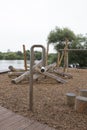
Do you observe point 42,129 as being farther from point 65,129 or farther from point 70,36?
point 70,36

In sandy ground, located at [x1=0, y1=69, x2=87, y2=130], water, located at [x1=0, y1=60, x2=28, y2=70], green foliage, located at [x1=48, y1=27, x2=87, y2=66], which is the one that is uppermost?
green foliage, located at [x1=48, y1=27, x2=87, y2=66]

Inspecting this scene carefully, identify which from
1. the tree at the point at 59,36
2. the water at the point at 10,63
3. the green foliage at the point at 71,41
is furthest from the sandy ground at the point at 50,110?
the tree at the point at 59,36

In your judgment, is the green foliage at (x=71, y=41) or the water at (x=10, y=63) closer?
the water at (x=10, y=63)

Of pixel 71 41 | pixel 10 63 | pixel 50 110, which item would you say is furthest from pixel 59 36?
pixel 50 110

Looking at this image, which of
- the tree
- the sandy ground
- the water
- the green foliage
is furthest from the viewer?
the tree

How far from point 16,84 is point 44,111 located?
2.00 meters

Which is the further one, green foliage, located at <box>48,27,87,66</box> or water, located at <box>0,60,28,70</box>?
green foliage, located at <box>48,27,87,66</box>

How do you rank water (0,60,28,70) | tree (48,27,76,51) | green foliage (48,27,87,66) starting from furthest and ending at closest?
tree (48,27,76,51)
green foliage (48,27,87,66)
water (0,60,28,70)

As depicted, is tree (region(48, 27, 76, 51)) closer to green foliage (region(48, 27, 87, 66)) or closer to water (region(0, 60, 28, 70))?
green foliage (region(48, 27, 87, 66))

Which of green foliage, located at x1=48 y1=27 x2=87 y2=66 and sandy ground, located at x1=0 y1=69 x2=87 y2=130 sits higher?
green foliage, located at x1=48 y1=27 x2=87 y2=66

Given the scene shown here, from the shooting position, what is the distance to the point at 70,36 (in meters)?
12.6

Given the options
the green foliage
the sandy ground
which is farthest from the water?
the green foliage

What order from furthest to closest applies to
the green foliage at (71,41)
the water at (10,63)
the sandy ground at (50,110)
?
the green foliage at (71,41) → the water at (10,63) → the sandy ground at (50,110)

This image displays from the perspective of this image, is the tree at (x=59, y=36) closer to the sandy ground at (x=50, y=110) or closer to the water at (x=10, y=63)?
the water at (x=10, y=63)
